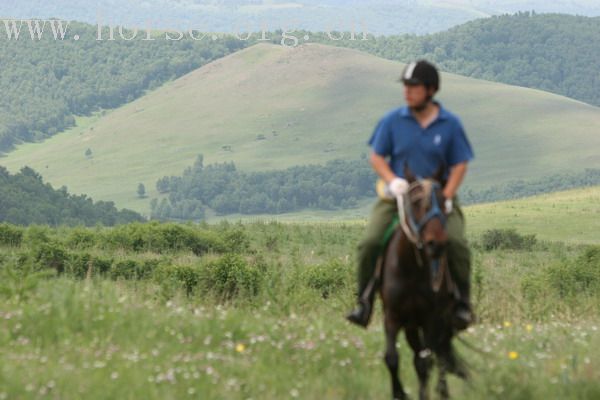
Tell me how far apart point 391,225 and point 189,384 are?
80.2 inches

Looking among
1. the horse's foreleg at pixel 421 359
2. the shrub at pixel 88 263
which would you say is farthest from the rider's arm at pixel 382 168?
the shrub at pixel 88 263

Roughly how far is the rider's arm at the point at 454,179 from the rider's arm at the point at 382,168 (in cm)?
44

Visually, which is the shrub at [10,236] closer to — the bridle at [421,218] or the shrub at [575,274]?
the shrub at [575,274]

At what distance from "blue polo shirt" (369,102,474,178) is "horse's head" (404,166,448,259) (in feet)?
0.91

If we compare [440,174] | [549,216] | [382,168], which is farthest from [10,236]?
[549,216]

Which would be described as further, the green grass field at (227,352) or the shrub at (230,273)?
the shrub at (230,273)

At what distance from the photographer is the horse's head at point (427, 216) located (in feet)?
25.4

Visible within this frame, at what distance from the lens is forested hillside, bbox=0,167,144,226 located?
132 meters

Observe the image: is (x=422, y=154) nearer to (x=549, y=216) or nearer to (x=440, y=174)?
(x=440, y=174)

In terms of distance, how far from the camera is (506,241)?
6831 centimetres

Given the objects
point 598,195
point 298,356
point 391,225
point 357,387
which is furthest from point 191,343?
point 598,195

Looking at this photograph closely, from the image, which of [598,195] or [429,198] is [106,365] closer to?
[429,198]

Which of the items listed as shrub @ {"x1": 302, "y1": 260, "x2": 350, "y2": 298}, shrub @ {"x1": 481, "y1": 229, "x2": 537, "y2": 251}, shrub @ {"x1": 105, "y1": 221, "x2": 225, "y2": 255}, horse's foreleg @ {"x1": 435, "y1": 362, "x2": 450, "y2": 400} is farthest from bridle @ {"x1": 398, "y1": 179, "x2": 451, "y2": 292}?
shrub @ {"x1": 481, "y1": 229, "x2": 537, "y2": 251}

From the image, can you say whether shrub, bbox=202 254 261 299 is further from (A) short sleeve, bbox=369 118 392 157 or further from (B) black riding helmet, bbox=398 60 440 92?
(B) black riding helmet, bbox=398 60 440 92
